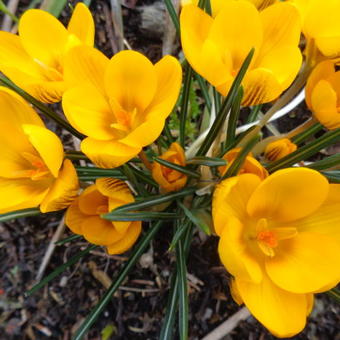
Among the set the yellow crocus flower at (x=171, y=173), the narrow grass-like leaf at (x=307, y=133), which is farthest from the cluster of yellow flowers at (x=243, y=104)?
the narrow grass-like leaf at (x=307, y=133)

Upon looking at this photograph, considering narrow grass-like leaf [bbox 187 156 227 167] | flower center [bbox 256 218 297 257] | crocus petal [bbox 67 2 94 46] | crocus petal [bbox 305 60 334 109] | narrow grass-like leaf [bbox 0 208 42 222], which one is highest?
crocus petal [bbox 305 60 334 109]

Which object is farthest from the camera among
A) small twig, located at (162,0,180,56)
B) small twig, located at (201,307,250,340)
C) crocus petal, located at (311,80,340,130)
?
small twig, located at (162,0,180,56)

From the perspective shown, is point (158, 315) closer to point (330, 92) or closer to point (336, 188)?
point (336, 188)

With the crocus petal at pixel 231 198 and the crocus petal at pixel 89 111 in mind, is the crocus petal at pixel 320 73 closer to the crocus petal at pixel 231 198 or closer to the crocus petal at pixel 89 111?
the crocus petal at pixel 231 198

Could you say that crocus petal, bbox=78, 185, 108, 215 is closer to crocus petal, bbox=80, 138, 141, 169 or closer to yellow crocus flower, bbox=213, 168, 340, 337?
crocus petal, bbox=80, 138, 141, 169

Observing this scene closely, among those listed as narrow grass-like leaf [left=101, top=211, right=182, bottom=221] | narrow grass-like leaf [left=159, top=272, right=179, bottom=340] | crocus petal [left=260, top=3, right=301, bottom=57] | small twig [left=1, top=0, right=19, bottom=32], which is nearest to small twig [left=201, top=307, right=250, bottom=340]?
narrow grass-like leaf [left=159, top=272, right=179, bottom=340]

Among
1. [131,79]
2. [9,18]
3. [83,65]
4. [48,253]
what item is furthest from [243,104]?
[9,18]

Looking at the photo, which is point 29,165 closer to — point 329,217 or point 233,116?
point 233,116
